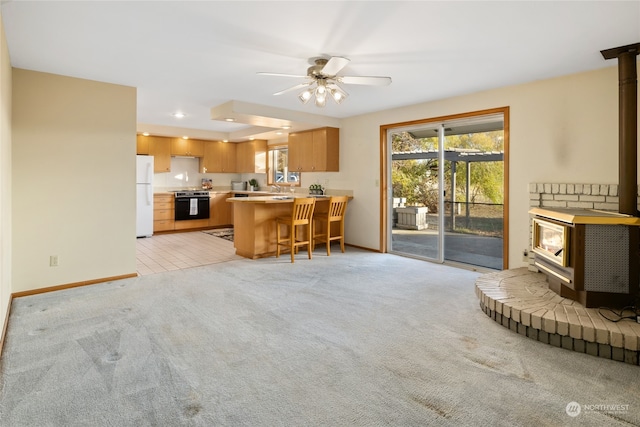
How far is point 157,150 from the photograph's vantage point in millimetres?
7836

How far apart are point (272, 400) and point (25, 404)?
1286 mm

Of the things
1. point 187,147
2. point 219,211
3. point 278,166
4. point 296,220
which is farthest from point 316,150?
point 187,147

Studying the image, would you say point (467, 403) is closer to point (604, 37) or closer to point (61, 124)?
point (604, 37)

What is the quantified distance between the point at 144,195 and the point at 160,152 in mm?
1286

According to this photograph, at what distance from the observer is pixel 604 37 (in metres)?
2.75

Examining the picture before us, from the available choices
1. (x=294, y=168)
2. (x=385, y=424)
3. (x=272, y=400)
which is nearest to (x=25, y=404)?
(x=272, y=400)

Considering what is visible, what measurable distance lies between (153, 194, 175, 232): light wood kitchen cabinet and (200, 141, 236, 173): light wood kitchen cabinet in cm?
133

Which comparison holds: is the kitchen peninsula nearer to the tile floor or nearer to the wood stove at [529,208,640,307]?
the tile floor

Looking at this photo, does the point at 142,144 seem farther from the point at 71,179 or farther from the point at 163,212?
the point at 71,179

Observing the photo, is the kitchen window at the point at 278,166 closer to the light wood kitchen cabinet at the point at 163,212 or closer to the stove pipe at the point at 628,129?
the light wood kitchen cabinet at the point at 163,212

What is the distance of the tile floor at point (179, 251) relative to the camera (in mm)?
4898

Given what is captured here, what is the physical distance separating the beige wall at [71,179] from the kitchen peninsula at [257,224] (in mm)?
1654

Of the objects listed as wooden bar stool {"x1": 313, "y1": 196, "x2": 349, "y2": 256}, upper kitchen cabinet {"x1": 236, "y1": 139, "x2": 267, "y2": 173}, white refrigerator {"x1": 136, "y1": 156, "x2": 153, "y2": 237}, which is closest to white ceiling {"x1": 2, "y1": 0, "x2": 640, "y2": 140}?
wooden bar stool {"x1": 313, "y1": 196, "x2": 349, "y2": 256}

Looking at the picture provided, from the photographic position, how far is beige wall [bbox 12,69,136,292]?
11.5 feet
